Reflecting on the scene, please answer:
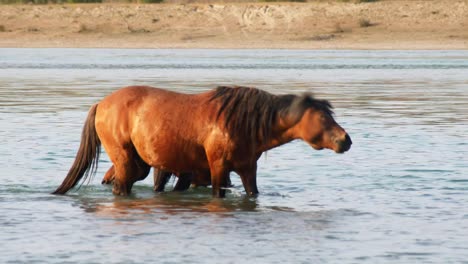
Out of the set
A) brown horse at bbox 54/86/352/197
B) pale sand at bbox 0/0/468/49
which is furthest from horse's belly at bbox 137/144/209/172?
pale sand at bbox 0/0/468/49

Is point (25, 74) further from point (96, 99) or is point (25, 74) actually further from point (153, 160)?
point (153, 160)

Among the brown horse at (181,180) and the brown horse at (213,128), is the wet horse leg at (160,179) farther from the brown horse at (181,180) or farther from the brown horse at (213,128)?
the brown horse at (213,128)

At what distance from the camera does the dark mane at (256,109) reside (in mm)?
10484

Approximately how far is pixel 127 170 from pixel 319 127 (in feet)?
6.07

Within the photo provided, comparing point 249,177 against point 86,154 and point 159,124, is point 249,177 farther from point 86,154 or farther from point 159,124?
point 86,154

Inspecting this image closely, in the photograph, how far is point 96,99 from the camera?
23.3m

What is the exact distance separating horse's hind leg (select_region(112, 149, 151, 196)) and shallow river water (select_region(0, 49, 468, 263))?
0.44ft

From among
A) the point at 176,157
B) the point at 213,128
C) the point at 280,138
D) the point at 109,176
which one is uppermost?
the point at 213,128

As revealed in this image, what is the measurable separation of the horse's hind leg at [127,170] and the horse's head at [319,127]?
1.50 m

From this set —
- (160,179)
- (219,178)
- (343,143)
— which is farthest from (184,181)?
(343,143)

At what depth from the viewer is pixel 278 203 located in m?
11.0

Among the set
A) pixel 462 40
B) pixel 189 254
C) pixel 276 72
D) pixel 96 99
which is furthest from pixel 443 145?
pixel 462 40

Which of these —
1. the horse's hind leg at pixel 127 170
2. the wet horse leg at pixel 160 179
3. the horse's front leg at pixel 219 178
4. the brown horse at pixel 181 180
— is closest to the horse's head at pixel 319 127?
the horse's front leg at pixel 219 178

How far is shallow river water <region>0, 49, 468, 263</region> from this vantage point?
8.62 m
